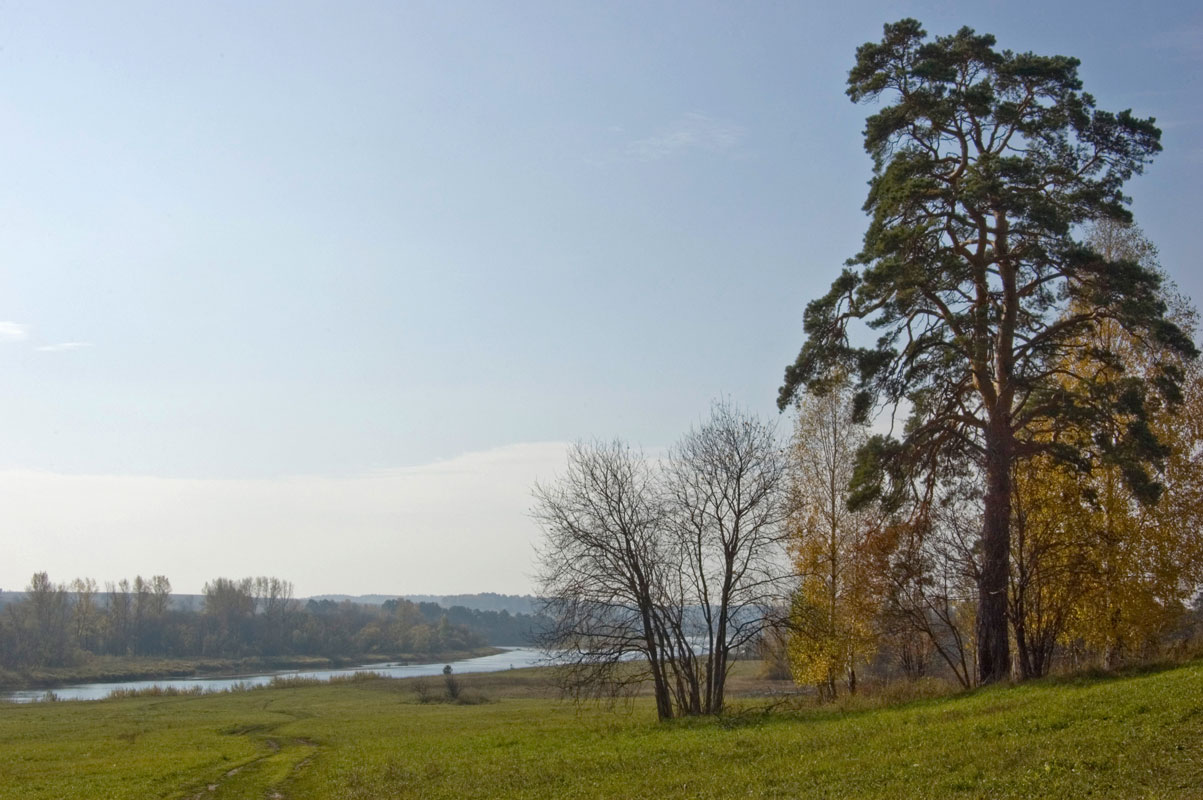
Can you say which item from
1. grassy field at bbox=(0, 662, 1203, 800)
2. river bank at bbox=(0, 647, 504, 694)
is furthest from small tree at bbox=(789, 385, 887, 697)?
river bank at bbox=(0, 647, 504, 694)

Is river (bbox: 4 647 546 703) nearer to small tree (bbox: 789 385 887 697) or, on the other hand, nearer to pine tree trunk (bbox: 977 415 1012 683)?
small tree (bbox: 789 385 887 697)

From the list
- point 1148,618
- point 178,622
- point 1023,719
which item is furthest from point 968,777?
point 178,622

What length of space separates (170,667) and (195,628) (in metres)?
19.9

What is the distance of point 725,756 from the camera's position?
17047mm

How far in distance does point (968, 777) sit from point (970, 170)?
14.8 m

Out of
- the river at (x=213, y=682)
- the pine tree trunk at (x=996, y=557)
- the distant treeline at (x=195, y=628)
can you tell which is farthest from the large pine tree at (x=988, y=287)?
the distant treeline at (x=195, y=628)

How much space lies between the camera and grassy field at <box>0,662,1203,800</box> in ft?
39.8

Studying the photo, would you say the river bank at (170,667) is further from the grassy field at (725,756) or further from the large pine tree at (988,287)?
the large pine tree at (988,287)

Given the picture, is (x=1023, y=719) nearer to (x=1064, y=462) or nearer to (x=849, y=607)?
(x=1064, y=462)

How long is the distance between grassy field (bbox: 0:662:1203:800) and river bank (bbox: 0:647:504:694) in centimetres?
7012

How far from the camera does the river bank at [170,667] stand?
93562 mm

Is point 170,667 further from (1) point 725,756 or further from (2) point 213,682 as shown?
(1) point 725,756

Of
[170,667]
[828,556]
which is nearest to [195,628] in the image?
[170,667]

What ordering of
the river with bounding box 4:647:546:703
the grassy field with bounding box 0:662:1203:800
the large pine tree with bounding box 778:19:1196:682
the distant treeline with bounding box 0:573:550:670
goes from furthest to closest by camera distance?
the distant treeline with bounding box 0:573:550:670, the river with bounding box 4:647:546:703, the large pine tree with bounding box 778:19:1196:682, the grassy field with bounding box 0:662:1203:800
